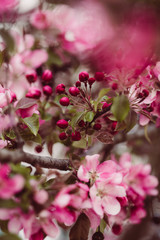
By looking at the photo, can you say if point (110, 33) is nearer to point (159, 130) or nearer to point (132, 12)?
point (132, 12)

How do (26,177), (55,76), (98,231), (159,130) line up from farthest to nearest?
(159,130) < (55,76) < (98,231) < (26,177)

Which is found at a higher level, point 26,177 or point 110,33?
point 110,33

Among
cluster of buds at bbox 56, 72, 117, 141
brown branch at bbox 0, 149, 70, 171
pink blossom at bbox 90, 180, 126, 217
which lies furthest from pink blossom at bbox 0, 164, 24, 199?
cluster of buds at bbox 56, 72, 117, 141

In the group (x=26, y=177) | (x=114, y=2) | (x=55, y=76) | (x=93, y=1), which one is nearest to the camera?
(x=26, y=177)

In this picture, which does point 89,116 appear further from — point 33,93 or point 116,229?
point 116,229

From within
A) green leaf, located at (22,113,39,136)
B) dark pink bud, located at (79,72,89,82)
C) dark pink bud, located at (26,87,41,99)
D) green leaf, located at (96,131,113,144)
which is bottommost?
green leaf, located at (96,131,113,144)

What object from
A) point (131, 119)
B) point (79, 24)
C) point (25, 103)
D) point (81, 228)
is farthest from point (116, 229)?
point (79, 24)

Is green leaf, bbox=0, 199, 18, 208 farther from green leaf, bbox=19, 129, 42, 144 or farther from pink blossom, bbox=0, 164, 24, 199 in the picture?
green leaf, bbox=19, 129, 42, 144

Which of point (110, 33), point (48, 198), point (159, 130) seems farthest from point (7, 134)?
point (159, 130)
